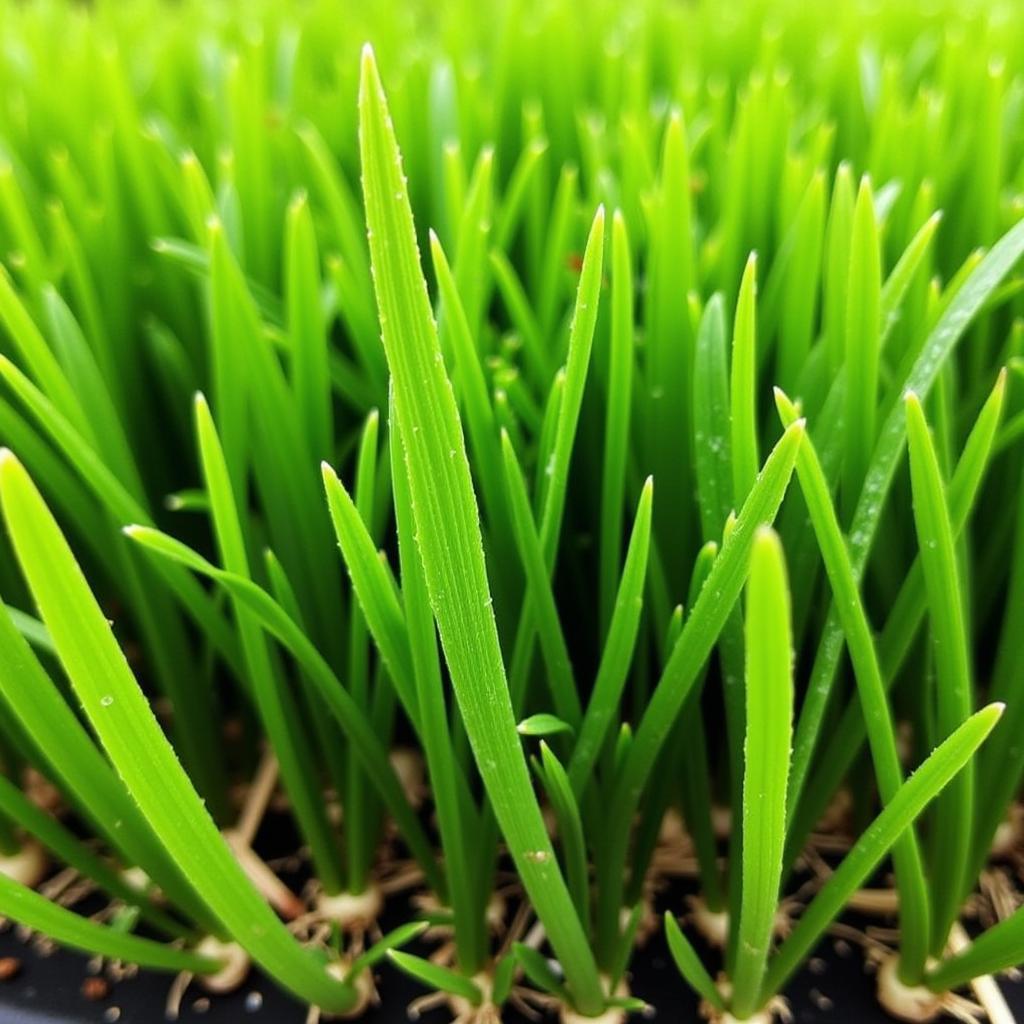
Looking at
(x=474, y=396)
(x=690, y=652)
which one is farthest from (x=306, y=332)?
Answer: (x=690, y=652)

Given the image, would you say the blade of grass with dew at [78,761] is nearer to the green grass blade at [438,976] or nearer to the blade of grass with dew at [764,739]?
the green grass blade at [438,976]

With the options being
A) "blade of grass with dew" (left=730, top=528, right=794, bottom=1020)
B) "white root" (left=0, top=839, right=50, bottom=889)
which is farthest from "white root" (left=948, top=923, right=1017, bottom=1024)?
"white root" (left=0, top=839, right=50, bottom=889)

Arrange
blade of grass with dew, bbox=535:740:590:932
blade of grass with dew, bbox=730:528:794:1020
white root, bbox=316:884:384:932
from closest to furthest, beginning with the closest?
1. blade of grass with dew, bbox=730:528:794:1020
2. blade of grass with dew, bbox=535:740:590:932
3. white root, bbox=316:884:384:932

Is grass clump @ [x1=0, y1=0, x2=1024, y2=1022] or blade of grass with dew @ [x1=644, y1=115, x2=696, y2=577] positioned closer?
grass clump @ [x1=0, y1=0, x2=1024, y2=1022]

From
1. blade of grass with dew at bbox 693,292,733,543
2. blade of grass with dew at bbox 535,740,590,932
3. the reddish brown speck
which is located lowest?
the reddish brown speck

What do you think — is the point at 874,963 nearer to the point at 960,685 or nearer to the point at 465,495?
the point at 960,685

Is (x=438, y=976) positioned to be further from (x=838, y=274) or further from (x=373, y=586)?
(x=838, y=274)

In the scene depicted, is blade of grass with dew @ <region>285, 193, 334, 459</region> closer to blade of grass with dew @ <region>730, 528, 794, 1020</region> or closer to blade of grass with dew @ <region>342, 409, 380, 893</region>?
blade of grass with dew @ <region>342, 409, 380, 893</region>
